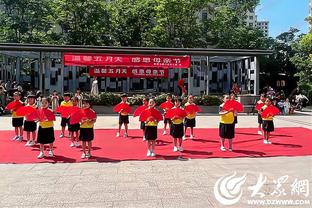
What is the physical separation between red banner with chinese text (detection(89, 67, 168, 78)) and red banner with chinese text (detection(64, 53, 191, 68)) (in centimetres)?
231

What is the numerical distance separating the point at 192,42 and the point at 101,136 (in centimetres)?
2597

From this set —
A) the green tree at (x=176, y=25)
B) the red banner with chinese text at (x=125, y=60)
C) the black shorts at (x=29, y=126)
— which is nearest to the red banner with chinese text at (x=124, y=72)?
the red banner with chinese text at (x=125, y=60)

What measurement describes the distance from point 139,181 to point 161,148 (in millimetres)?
4119

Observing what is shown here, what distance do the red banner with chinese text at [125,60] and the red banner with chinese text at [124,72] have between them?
2.31m

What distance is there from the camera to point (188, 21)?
38.6 m

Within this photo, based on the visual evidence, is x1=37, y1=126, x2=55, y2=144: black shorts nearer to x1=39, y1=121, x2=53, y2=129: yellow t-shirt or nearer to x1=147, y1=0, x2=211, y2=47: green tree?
x1=39, y1=121, x2=53, y2=129: yellow t-shirt

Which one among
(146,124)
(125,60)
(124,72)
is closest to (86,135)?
(146,124)

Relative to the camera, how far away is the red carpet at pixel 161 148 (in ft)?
35.1

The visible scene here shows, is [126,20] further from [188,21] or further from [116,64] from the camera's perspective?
[116,64]

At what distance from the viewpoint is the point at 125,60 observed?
25750mm

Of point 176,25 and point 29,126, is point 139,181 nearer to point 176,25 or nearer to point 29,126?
point 29,126

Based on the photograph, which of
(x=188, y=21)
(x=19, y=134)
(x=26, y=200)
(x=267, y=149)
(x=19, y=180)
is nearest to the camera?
(x=26, y=200)

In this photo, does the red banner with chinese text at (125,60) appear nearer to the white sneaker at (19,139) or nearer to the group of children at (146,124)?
the group of children at (146,124)

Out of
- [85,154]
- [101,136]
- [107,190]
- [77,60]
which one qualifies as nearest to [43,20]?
[77,60]
